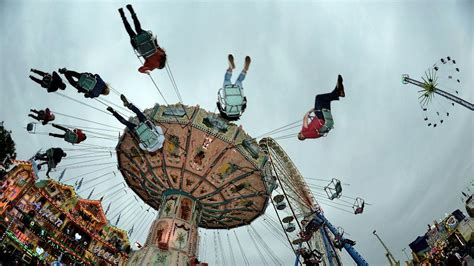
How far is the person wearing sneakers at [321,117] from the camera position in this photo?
457 inches

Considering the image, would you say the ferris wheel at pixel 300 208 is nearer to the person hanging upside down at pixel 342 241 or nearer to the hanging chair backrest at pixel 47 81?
the person hanging upside down at pixel 342 241

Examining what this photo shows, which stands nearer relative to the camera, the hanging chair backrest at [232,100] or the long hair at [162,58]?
the long hair at [162,58]

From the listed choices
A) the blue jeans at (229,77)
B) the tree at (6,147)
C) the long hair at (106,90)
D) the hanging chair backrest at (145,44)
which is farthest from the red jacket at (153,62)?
the tree at (6,147)

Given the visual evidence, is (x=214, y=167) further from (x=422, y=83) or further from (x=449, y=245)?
(x=449, y=245)

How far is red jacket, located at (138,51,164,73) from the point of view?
1112 cm

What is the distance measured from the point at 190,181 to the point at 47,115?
854 cm

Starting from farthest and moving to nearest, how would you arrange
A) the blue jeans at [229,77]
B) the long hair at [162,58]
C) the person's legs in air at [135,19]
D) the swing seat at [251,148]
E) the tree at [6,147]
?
the tree at [6,147] → the swing seat at [251,148] → the blue jeans at [229,77] → the long hair at [162,58] → the person's legs in air at [135,19]

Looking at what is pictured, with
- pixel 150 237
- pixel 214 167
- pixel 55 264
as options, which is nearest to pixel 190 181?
pixel 214 167

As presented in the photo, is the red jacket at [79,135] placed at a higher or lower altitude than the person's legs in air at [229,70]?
lower

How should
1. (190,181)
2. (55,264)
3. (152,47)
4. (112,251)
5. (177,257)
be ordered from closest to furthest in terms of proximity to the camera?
(152,47), (177,257), (190,181), (55,264), (112,251)

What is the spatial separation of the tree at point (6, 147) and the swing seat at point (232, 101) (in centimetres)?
2140

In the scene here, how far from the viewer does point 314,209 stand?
1282 inches

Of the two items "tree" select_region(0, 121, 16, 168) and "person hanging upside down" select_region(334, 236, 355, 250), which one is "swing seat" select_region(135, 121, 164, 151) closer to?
"tree" select_region(0, 121, 16, 168)

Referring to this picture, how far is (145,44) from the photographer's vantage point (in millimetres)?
10672
